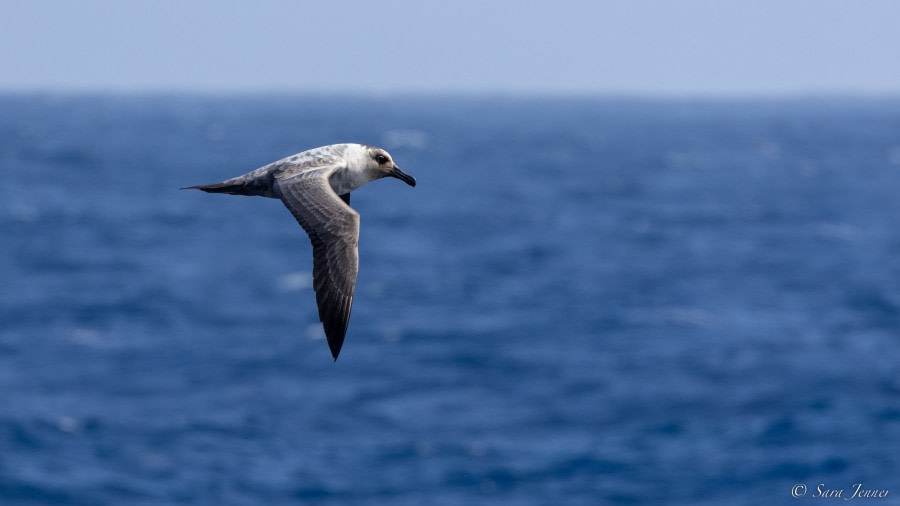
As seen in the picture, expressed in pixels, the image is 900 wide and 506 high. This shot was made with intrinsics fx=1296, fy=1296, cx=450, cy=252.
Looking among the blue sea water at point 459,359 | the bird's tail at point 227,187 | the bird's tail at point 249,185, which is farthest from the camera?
the blue sea water at point 459,359

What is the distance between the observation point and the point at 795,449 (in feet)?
159

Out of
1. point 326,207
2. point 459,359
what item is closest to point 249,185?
point 326,207

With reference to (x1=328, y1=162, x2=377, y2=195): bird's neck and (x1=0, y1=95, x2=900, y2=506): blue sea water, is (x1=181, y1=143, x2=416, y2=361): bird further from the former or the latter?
(x1=0, y1=95, x2=900, y2=506): blue sea water

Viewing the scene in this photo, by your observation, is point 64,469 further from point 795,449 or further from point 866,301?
point 866,301

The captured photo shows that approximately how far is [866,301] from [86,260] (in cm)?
5473

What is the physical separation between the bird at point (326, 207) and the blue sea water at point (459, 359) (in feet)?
112

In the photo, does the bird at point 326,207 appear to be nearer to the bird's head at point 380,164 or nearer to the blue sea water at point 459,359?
the bird's head at point 380,164

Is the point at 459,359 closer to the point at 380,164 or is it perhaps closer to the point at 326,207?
the point at 380,164

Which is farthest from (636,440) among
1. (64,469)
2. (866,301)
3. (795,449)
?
(866,301)

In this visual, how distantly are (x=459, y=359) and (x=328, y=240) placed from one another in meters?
52.3

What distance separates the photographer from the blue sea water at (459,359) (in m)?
48.6

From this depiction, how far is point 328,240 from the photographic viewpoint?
11922 mm

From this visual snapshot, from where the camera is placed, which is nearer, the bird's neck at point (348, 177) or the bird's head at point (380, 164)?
the bird's neck at point (348, 177)

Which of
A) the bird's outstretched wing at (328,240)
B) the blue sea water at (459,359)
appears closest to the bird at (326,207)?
the bird's outstretched wing at (328,240)
